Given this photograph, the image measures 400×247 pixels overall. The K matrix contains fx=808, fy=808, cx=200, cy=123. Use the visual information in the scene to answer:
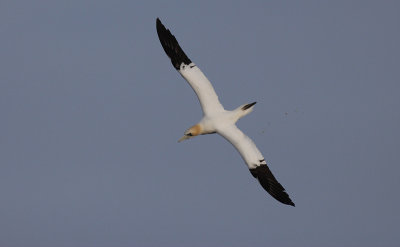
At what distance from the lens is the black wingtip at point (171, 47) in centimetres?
2950

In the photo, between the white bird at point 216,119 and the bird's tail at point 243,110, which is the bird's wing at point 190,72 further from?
the bird's tail at point 243,110

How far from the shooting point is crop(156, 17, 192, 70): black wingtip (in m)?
29.5

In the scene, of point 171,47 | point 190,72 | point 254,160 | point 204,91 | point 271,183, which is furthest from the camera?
point 171,47

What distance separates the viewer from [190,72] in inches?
1150

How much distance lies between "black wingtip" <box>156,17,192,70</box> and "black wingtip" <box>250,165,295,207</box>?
15.7 feet

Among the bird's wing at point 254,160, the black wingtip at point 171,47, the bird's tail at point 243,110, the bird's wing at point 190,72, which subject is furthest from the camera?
the black wingtip at point 171,47

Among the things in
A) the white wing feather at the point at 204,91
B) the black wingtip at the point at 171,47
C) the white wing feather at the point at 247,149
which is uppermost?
the black wingtip at the point at 171,47

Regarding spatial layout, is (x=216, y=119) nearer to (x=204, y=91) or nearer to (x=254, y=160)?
(x=204, y=91)

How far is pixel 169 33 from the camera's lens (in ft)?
97.1

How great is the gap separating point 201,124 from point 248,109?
1771 mm

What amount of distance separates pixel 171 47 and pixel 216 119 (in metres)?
3.33

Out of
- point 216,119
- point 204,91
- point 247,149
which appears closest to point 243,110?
point 216,119

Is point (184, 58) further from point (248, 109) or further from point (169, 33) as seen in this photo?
point (248, 109)

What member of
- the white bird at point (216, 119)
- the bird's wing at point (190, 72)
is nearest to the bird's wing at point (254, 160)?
the white bird at point (216, 119)
